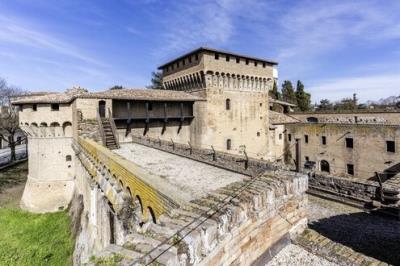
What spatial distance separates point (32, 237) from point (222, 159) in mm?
13698

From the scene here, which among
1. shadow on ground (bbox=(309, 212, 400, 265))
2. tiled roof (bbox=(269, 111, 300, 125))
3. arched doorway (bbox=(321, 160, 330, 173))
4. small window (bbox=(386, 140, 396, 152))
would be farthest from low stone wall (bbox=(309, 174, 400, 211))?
tiled roof (bbox=(269, 111, 300, 125))

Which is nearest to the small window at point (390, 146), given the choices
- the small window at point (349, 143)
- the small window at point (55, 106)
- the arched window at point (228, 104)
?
the small window at point (349, 143)

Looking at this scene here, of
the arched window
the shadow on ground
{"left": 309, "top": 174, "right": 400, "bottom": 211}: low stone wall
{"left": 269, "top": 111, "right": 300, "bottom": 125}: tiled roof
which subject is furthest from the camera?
{"left": 269, "top": 111, "right": 300, "bottom": 125}: tiled roof

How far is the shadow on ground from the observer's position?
6539 millimetres

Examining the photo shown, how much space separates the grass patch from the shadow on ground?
12867 millimetres

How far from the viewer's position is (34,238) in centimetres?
1653

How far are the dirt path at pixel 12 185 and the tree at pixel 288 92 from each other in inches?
1660

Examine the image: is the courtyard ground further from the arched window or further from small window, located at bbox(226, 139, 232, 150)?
the arched window

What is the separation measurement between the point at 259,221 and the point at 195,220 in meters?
1.34

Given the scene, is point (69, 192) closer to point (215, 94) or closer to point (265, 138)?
point (215, 94)

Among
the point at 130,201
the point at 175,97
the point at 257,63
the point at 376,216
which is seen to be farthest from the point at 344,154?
the point at 130,201

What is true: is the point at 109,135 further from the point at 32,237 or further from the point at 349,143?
the point at 349,143

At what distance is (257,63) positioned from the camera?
27.8m

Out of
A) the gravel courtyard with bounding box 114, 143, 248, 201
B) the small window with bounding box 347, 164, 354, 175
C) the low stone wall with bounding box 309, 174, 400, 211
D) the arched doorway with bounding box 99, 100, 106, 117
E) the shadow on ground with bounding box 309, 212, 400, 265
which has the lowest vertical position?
the small window with bounding box 347, 164, 354, 175
